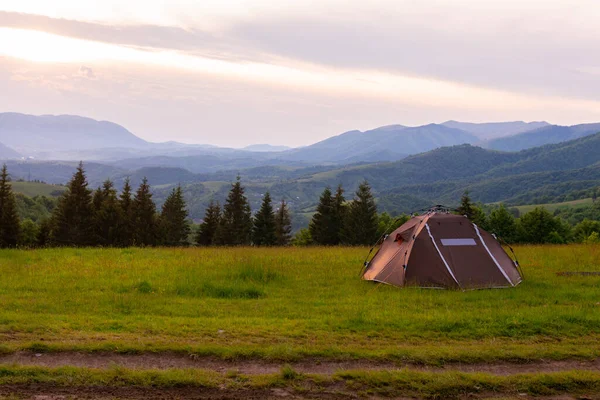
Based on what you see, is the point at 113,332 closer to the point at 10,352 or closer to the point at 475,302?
the point at 10,352

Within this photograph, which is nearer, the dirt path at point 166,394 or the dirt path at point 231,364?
the dirt path at point 166,394

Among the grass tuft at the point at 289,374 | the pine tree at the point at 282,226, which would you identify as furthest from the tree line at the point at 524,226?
the grass tuft at the point at 289,374

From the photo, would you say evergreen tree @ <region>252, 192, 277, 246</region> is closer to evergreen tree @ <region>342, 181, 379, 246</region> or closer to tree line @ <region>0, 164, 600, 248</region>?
tree line @ <region>0, 164, 600, 248</region>

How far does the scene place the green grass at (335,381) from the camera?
713 cm

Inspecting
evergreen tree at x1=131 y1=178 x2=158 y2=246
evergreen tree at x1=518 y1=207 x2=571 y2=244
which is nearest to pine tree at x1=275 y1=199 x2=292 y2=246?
evergreen tree at x1=131 y1=178 x2=158 y2=246

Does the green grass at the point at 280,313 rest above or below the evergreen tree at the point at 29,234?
above

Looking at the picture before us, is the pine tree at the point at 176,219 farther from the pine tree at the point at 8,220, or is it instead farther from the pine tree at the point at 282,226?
the pine tree at the point at 8,220

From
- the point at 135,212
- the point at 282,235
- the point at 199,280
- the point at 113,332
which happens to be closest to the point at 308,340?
the point at 113,332

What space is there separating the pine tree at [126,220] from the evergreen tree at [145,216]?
1.88 feet

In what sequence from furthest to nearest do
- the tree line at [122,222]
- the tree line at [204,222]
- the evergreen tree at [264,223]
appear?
1. the evergreen tree at [264,223]
2. the tree line at [204,222]
3. the tree line at [122,222]

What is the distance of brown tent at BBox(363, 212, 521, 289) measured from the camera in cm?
1488

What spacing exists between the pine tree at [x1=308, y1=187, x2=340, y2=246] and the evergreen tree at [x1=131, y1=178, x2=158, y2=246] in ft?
63.6

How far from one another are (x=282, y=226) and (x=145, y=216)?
62.4ft

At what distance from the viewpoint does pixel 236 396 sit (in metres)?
6.85
